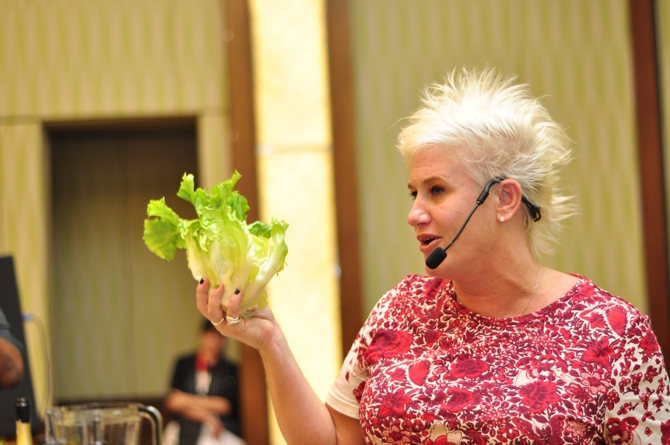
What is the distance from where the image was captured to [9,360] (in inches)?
72.8

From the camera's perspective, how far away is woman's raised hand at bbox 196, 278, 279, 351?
1.40 m

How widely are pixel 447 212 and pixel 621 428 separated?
20.6 inches

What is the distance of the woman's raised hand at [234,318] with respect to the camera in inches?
55.1

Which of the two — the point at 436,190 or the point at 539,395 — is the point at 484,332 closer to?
the point at 539,395

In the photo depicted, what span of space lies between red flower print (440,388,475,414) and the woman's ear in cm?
36

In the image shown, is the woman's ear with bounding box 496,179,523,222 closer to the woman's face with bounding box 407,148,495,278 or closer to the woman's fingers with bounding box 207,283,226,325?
the woman's face with bounding box 407,148,495,278

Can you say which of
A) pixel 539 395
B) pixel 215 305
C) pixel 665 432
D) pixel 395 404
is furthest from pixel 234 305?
pixel 665 432

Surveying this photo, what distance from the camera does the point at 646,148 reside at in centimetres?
424

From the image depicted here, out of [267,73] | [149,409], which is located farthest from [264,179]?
[149,409]

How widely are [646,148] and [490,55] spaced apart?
1026 mm

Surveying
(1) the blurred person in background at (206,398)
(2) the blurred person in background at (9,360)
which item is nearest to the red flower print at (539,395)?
(2) the blurred person in background at (9,360)

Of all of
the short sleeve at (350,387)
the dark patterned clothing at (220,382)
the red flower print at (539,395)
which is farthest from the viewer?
the dark patterned clothing at (220,382)

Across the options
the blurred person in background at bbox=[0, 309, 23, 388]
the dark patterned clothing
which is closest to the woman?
the blurred person in background at bbox=[0, 309, 23, 388]

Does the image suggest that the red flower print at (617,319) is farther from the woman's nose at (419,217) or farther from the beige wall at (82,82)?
the beige wall at (82,82)
